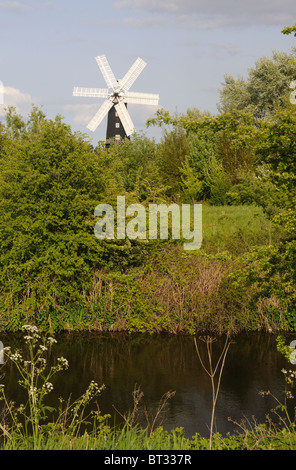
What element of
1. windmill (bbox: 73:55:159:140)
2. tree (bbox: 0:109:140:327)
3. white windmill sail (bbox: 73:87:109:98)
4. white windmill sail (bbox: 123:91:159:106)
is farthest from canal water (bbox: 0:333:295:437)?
white windmill sail (bbox: 123:91:159:106)

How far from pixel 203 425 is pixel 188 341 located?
531 cm

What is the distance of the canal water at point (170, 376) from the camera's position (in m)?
10.0

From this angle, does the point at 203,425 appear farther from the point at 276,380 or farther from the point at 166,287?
the point at 166,287

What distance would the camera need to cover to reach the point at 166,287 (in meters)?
15.4

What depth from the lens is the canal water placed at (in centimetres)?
1004

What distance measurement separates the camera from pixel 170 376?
12.2 m

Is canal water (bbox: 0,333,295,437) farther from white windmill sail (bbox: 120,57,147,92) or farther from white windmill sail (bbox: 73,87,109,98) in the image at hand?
white windmill sail (bbox: 120,57,147,92)

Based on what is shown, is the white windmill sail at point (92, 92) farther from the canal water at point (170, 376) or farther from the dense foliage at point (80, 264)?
the canal water at point (170, 376)

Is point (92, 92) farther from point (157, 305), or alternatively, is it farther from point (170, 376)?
point (170, 376)

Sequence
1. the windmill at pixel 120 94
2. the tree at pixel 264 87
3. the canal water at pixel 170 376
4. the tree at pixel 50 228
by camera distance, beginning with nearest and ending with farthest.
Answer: the canal water at pixel 170 376, the tree at pixel 50 228, the windmill at pixel 120 94, the tree at pixel 264 87

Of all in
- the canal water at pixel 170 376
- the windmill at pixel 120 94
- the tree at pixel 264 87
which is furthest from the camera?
the tree at pixel 264 87

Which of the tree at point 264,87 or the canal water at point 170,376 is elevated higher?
the tree at point 264,87

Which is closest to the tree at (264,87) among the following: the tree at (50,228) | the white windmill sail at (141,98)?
the white windmill sail at (141,98)
